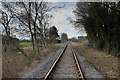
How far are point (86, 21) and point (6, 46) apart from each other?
92.5 feet

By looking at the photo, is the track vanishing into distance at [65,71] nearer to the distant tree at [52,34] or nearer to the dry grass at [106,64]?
the dry grass at [106,64]

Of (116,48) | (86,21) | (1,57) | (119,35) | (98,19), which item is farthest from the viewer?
(86,21)

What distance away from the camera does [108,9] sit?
2872 centimetres

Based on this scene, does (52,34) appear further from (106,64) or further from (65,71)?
(65,71)

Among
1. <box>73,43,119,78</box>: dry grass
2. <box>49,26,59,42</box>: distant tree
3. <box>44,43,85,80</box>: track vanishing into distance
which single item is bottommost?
<box>73,43,119,78</box>: dry grass

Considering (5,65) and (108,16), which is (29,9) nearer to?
(108,16)

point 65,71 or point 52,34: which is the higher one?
point 52,34

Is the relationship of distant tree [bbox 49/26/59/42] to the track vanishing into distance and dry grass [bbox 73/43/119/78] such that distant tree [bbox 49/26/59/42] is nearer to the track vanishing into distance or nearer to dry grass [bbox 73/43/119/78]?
dry grass [bbox 73/43/119/78]

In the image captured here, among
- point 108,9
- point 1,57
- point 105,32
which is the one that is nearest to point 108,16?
point 108,9

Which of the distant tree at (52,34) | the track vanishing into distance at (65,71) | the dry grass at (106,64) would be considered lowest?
the dry grass at (106,64)

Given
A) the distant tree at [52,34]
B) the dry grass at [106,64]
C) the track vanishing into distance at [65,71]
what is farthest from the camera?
the distant tree at [52,34]

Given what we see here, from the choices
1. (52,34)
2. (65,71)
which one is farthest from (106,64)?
→ (52,34)

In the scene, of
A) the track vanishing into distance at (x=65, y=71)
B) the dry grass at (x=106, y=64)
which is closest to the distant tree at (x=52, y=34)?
the dry grass at (x=106, y=64)

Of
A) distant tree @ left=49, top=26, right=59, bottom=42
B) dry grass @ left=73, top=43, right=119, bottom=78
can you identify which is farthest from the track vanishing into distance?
distant tree @ left=49, top=26, right=59, bottom=42
